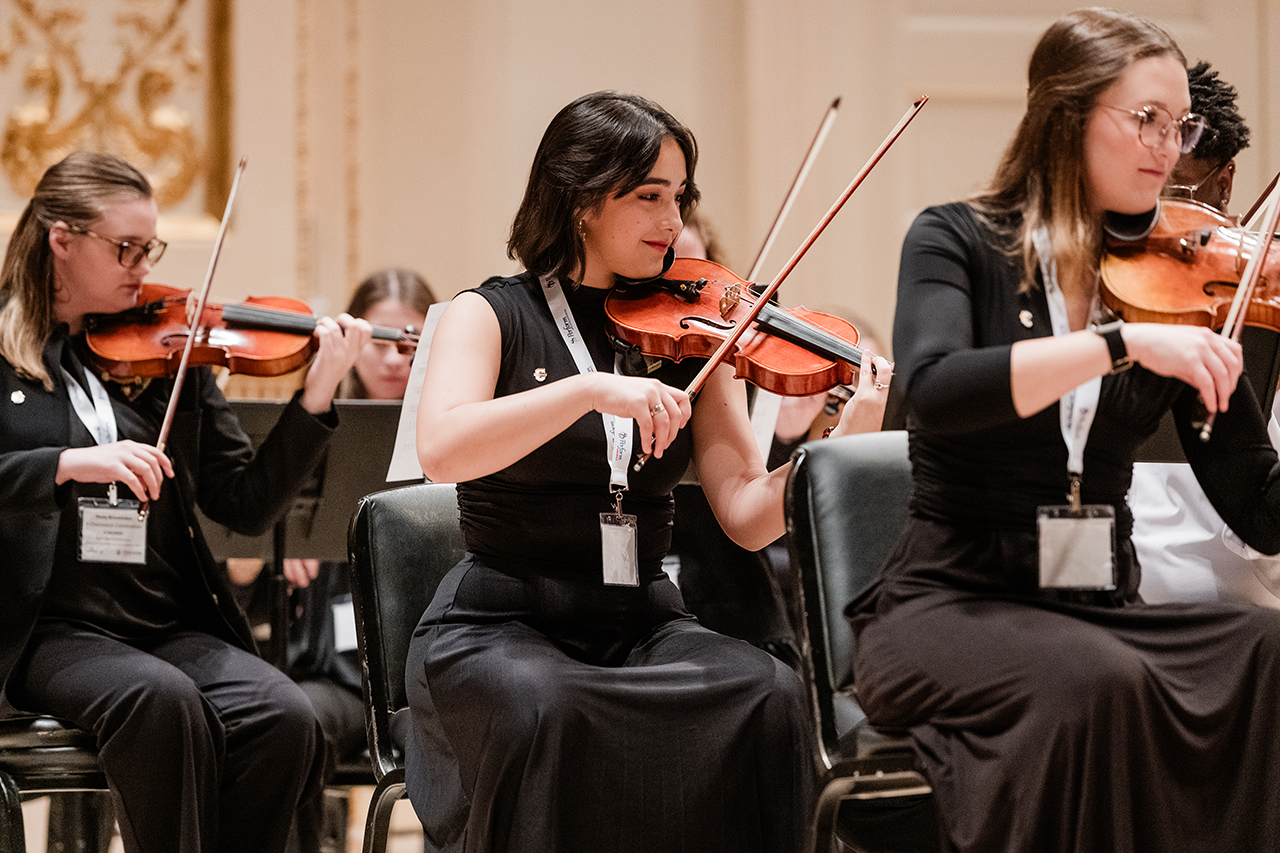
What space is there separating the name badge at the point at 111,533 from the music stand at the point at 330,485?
35 centimetres

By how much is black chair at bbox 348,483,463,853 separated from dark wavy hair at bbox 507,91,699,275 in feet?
1.29

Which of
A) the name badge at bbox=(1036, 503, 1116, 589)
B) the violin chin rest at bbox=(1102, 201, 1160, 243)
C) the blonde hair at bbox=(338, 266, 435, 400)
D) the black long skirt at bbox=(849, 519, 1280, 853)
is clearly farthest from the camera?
the blonde hair at bbox=(338, 266, 435, 400)

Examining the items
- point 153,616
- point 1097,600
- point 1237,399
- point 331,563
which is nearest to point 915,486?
point 1097,600

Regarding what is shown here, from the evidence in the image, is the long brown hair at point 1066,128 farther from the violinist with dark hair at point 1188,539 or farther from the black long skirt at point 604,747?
the black long skirt at point 604,747

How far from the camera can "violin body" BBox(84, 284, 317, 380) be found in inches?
87.4

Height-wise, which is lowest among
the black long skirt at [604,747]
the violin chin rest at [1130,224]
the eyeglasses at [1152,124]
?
the black long skirt at [604,747]

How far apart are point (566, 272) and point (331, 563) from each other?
1058 mm

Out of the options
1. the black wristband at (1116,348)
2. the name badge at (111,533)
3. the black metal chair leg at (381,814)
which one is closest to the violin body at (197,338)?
the name badge at (111,533)

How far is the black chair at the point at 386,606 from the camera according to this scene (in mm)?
1782

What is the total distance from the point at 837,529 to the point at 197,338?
1255 millimetres

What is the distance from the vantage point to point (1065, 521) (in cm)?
145

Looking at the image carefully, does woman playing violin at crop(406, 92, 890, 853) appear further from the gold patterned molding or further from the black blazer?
the gold patterned molding

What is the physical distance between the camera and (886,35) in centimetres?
392

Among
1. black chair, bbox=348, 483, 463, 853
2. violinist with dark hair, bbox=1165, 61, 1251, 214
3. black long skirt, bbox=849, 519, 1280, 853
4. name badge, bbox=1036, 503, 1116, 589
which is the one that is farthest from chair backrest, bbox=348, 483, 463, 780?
violinist with dark hair, bbox=1165, 61, 1251, 214
